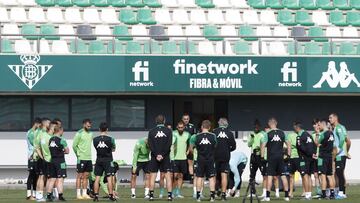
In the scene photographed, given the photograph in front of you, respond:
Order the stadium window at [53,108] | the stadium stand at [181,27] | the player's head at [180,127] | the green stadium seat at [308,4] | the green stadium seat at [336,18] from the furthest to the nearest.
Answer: the green stadium seat at [308,4] → the green stadium seat at [336,18] → the stadium window at [53,108] → the stadium stand at [181,27] → the player's head at [180,127]

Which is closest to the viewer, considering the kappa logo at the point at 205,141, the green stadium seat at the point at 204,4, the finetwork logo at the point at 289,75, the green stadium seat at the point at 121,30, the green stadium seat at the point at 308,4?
the kappa logo at the point at 205,141

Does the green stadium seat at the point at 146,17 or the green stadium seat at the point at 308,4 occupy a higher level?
the green stadium seat at the point at 308,4

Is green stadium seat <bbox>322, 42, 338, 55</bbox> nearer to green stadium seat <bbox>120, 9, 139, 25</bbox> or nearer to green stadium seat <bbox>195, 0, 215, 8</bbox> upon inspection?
green stadium seat <bbox>195, 0, 215, 8</bbox>

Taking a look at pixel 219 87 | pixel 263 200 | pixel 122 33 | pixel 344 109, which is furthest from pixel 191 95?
pixel 263 200

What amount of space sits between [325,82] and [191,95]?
4219 mm

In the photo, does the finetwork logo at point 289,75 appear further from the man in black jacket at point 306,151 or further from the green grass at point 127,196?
the man in black jacket at point 306,151

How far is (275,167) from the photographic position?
78.7 ft

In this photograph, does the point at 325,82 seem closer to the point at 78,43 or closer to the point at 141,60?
the point at 141,60

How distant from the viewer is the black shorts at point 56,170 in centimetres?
2364

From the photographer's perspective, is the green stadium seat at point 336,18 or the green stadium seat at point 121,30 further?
the green stadium seat at point 336,18

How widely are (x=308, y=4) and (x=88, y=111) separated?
9.32 meters

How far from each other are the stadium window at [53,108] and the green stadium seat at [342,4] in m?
10.9

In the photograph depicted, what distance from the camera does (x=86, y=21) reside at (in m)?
34.0

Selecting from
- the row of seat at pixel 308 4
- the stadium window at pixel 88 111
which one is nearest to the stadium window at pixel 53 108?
the stadium window at pixel 88 111
